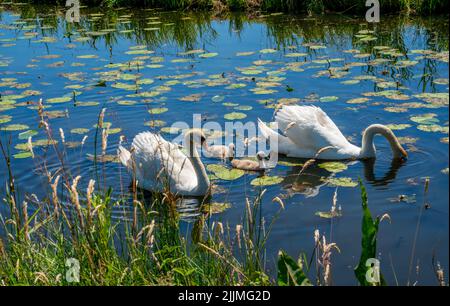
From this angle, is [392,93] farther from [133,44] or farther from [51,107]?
[133,44]

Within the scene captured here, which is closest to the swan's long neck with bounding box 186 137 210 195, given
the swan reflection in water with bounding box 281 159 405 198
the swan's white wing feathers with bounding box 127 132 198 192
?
the swan's white wing feathers with bounding box 127 132 198 192

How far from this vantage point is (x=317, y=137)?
323 inches

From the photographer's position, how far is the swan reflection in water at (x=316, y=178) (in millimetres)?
7286

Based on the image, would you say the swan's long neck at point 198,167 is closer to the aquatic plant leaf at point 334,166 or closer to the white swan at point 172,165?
the white swan at point 172,165

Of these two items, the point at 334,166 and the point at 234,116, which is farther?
the point at 234,116

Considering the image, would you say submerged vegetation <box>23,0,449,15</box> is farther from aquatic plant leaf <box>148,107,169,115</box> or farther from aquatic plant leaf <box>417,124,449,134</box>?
aquatic plant leaf <box>148,107,169,115</box>

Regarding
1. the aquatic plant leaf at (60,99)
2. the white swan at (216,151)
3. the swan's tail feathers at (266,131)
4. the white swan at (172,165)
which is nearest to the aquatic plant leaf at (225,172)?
the white swan at (216,151)

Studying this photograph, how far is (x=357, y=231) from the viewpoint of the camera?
20.0ft

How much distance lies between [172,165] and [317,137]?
6.99ft

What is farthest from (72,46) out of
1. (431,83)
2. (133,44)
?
(431,83)

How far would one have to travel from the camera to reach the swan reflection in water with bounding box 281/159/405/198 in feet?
23.9

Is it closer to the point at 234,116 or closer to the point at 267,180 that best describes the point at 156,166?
the point at 267,180

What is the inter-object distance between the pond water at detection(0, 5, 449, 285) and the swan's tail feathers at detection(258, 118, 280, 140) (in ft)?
1.56

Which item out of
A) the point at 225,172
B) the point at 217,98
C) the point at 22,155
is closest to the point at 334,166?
the point at 225,172
